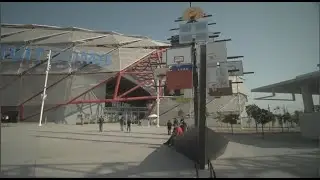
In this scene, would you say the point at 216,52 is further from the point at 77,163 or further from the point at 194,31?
the point at 77,163

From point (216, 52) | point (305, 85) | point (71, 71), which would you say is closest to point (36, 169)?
point (216, 52)

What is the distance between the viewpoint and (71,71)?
47156mm

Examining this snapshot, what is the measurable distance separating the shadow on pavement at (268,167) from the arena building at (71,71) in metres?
35.6

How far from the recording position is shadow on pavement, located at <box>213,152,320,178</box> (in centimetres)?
912

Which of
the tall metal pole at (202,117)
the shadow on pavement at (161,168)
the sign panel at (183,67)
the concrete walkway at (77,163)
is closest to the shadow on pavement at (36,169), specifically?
the concrete walkway at (77,163)

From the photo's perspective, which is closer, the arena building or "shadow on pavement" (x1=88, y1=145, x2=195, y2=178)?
"shadow on pavement" (x1=88, y1=145, x2=195, y2=178)

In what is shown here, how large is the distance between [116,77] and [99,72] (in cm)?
324

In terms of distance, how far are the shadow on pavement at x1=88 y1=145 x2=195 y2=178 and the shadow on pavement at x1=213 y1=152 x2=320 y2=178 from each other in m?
1.09

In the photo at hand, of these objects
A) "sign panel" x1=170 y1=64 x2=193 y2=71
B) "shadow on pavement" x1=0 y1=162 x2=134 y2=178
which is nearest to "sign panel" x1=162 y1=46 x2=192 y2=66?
"sign panel" x1=170 y1=64 x2=193 y2=71

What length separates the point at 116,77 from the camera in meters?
51.2

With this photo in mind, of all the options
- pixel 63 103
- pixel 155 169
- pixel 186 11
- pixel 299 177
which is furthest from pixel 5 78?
pixel 299 177

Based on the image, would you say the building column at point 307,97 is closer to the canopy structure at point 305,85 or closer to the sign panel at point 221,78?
the canopy structure at point 305,85

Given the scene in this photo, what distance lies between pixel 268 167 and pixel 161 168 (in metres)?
3.80

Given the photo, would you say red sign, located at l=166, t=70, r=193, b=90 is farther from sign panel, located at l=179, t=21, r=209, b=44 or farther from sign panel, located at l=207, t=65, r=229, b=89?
sign panel, located at l=179, t=21, r=209, b=44
